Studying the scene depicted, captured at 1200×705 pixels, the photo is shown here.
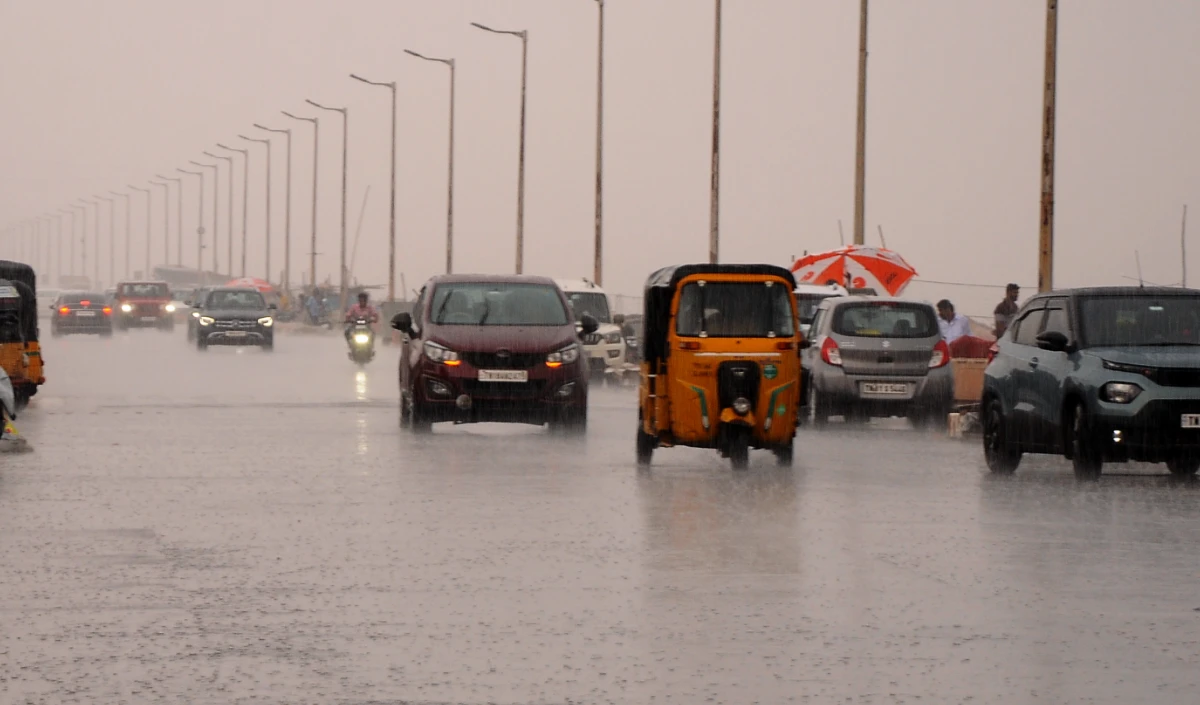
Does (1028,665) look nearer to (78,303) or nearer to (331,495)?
(331,495)

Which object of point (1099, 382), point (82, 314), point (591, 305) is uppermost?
point (591, 305)

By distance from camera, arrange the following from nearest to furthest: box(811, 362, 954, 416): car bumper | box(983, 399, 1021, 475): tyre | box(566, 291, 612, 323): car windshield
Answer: box(983, 399, 1021, 475): tyre, box(811, 362, 954, 416): car bumper, box(566, 291, 612, 323): car windshield

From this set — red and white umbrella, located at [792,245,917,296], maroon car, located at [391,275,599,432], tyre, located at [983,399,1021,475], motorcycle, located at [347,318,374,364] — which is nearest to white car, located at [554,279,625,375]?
red and white umbrella, located at [792,245,917,296]

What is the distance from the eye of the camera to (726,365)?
1956 centimetres

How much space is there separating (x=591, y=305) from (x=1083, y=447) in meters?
24.0

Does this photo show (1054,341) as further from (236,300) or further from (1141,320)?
(236,300)

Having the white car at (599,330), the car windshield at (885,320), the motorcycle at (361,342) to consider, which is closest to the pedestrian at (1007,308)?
the car windshield at (885,320)

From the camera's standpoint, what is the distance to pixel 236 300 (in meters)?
58.7

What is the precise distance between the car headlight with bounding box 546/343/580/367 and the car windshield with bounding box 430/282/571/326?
0.61 metres

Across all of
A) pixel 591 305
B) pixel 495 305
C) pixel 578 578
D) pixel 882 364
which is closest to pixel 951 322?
pixel 882 364

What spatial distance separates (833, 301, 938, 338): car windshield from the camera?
87.6ft

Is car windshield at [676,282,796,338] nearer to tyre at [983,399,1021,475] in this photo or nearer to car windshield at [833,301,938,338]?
tyre at [983,399,1021,475]

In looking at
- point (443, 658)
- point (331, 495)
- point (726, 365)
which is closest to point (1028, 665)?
point (443, 658)

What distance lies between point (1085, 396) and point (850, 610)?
8095mm
